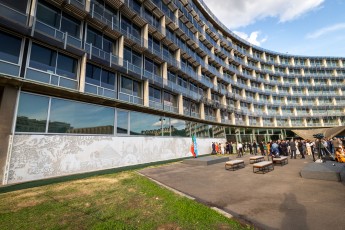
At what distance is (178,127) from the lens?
24.0m

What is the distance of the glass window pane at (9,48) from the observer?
11055mm

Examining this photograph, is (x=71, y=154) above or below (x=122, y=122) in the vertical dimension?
below

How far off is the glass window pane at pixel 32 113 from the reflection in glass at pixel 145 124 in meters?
7.41

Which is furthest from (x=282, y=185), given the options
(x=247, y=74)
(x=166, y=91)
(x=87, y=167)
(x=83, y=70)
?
(x=247, y=74)

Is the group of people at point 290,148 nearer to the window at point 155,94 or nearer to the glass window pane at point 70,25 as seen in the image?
the window at point 155,94

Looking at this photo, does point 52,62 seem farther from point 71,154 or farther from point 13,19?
point 71,154

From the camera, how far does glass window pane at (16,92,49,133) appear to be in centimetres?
1091

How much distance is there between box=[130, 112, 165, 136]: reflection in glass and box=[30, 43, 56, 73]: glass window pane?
772 centimetres

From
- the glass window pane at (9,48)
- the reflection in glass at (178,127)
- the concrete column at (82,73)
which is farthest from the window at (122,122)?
the glass window pane at (9,48)

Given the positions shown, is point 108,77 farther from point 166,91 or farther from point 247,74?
point 247,74

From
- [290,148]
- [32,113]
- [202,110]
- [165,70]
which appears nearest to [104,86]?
[32,113]

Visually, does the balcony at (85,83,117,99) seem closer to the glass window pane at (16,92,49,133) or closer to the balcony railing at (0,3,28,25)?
the glass window pane at (16,92,49,133)

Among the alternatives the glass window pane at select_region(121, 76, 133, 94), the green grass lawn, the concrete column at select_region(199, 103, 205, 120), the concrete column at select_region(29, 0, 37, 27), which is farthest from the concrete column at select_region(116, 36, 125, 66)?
the concrete column at select_region(199, 103, 205, 120)

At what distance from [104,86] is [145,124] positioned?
560cm
